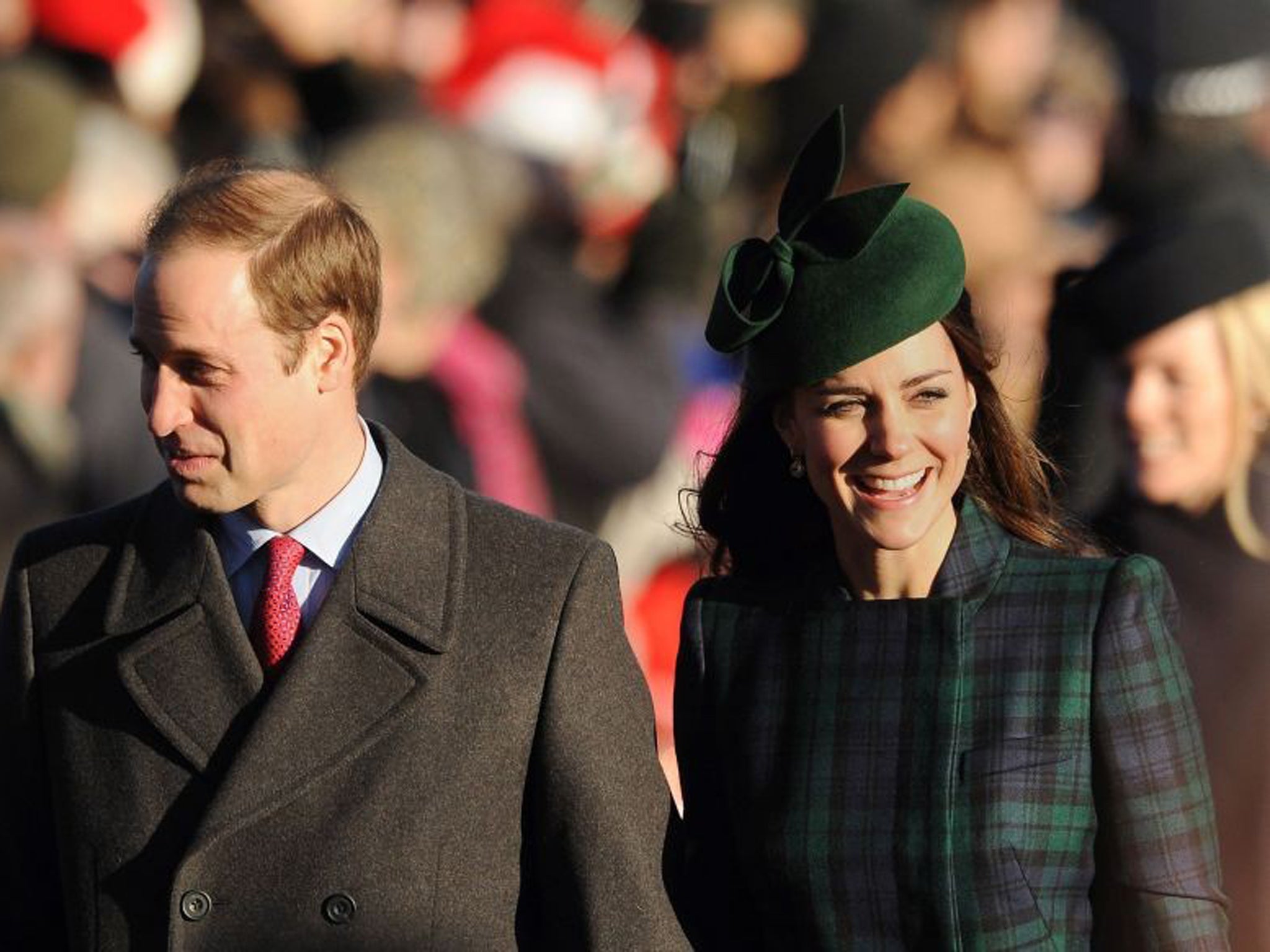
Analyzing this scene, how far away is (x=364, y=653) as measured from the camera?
287cm

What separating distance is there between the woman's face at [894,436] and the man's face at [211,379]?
67cm

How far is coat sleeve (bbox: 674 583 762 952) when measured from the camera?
115 inches

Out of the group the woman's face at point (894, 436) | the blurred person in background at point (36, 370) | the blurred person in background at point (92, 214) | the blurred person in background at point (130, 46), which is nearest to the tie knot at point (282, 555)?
the woman's face at point (894, 436)

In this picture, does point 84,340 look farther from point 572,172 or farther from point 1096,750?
point 1096,750

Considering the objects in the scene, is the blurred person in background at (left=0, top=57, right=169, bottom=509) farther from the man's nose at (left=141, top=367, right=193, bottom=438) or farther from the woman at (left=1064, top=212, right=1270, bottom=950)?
the man's nose at (left=141, top=367, right=193, bottom=438)

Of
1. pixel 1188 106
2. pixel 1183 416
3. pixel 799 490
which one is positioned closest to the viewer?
pixel 799 490

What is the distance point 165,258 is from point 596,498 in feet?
12.1

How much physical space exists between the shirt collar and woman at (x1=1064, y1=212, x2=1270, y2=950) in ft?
5.82

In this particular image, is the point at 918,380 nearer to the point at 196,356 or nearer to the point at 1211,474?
the point at 196,356

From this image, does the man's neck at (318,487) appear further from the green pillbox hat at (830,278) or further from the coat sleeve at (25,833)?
the green pillbox hat at (830,278)

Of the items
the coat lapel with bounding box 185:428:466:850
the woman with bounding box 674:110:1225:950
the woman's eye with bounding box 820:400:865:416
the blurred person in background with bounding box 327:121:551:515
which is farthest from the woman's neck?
the blurred person in background with bounding box 327:121:551:515

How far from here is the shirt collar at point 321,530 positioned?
291 centimetres

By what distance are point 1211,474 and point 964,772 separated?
5.95ft

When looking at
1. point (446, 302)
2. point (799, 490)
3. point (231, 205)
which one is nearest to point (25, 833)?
point (231, 205)
